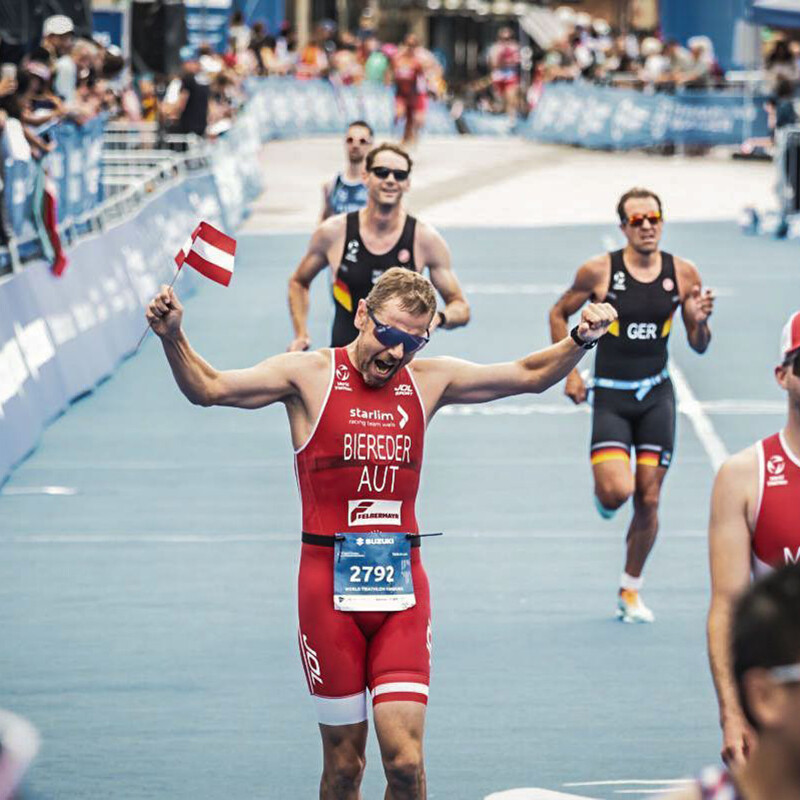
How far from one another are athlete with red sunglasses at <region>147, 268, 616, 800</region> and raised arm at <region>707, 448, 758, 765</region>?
3.54 ft

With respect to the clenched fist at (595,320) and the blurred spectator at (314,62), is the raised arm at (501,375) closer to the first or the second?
the clenched fist at (595,320)

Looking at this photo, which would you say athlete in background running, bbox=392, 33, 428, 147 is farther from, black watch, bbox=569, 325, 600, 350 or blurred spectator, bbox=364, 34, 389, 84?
black watch, bbox=569, 325, 600, 350

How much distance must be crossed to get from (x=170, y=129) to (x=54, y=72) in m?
6.39

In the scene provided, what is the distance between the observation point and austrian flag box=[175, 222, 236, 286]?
257 inches

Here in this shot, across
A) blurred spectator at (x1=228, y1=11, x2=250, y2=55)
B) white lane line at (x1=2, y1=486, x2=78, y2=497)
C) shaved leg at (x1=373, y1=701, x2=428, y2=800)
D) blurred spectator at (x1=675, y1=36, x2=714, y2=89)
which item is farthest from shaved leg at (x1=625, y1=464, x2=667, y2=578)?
blurred spectator at (x1=228, y1=11, x2=250, y2=55)

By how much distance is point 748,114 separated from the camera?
3866 cm

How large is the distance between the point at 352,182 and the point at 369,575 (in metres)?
7.89

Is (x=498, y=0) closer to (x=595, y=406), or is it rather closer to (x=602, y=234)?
(x=602, y=234)

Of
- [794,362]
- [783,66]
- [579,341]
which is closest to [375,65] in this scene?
[783,66]

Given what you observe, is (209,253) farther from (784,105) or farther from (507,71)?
(507,71)

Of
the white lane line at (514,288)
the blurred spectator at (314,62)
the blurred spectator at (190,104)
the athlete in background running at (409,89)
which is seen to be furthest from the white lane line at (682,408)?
the blurred spectator at (314,62)

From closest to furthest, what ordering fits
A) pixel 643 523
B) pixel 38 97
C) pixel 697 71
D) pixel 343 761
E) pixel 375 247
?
pixel 343 761, pixel 643 523, pixel 375 247, pixel 38 97, pixel 697 71

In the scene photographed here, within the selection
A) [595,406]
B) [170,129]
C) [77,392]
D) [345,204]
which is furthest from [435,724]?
[170,129]

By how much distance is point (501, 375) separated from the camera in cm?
651
